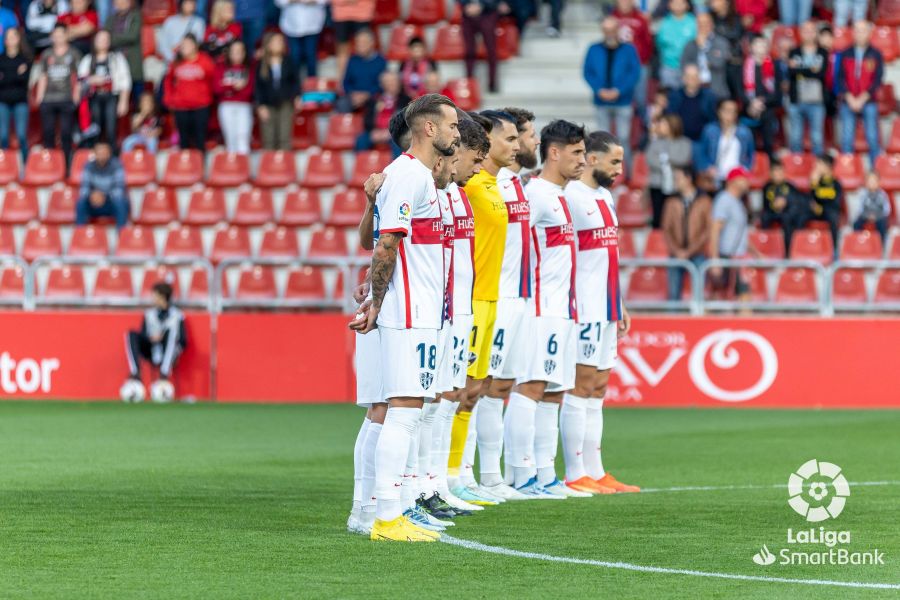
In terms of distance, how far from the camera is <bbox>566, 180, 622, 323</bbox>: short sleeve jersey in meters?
12.0

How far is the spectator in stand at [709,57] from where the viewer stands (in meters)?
22.8

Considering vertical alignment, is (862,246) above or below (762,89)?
below

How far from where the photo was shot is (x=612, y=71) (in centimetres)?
2270

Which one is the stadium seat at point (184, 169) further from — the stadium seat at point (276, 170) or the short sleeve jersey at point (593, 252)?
the short sleeve jersey at point (593, 252)

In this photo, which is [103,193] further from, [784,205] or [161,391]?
[784,205]

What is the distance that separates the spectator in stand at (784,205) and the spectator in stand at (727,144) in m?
0.59

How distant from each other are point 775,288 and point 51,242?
10.3 metres

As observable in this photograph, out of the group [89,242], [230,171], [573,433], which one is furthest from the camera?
[230,171]

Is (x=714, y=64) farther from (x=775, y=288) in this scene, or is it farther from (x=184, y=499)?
(x=184, y=499)

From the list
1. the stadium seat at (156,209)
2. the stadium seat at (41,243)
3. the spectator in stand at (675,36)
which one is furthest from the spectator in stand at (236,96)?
the spectator in stand at (675,36)

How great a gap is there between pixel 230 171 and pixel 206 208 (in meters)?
0.76

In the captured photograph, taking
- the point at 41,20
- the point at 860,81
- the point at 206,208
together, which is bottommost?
the point at 206,208

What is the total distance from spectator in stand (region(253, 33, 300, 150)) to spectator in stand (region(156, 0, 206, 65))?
6.06 feet

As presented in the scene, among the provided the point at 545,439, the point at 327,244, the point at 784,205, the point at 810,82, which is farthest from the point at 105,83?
the point at 545,439
